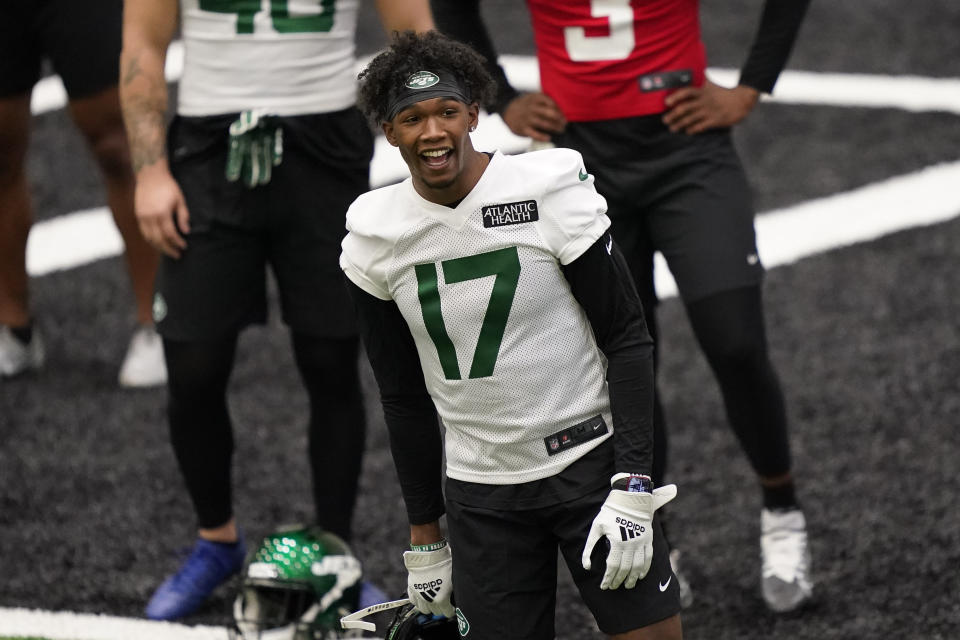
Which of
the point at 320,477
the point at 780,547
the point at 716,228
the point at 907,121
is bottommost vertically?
the point at 907,121

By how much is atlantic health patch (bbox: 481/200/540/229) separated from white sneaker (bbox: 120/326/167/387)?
116 inches

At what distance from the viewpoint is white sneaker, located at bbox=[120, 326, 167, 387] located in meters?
5.43

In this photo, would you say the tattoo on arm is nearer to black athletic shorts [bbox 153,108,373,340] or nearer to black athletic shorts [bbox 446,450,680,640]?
black athletic shorts [bbox 153,108,373,340]

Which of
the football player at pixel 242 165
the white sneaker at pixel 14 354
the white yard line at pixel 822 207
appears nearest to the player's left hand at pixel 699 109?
the football player at pixel 242 165

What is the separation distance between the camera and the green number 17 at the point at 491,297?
2723mm

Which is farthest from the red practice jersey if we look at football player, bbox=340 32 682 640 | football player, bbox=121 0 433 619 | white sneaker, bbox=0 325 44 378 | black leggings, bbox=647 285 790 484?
white sneaker, bbox=0 325 44 378

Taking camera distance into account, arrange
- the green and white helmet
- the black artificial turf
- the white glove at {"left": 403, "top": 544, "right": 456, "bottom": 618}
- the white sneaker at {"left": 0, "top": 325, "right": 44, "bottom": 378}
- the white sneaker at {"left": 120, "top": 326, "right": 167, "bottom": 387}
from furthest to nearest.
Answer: the white sneaker at {"left": 0, "top": 325, "right": 44, "bottom": 378}
the white sneaker at {"left": 120, "top": 326, "right": 167, "bottom": 387}
the black artificial turf
the green and white helmet
the white glove at {"left": 403, "top": 544, "right": 456, "bottom": 618}

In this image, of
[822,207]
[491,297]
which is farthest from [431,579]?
[822,207]

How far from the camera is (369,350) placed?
2.92 meters

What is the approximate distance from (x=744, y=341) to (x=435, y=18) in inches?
48.9

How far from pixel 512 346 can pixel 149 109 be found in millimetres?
1395

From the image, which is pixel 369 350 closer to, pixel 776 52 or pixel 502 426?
pixel 502 426

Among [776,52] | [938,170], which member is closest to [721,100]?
[776,52]

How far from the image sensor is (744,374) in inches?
142
